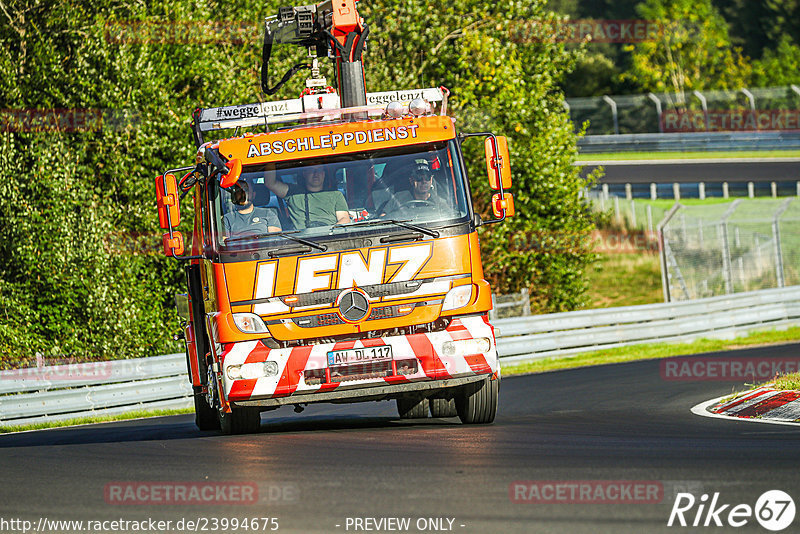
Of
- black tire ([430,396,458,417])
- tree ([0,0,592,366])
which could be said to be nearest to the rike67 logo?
black tire ([430,396,458,417])

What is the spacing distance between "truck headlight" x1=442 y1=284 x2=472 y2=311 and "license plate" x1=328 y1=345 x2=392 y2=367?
2.06 feet

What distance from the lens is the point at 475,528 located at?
582 centimetres

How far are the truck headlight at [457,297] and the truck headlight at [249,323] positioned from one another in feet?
5.10

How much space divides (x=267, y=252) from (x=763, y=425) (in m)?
4.38

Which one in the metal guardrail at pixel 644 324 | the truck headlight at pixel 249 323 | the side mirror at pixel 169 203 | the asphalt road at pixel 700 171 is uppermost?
the side mirror at pixel 169 203

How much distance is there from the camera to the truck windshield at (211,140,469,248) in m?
10.1

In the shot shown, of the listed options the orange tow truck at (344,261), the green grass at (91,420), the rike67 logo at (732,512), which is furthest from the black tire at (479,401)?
the green grass at (91,420)

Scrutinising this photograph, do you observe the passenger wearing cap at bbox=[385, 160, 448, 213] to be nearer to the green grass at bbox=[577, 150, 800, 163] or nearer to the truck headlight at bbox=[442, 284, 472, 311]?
the truck headlight at bbox=[442, 284, 472, 311]

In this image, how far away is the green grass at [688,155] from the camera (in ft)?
159

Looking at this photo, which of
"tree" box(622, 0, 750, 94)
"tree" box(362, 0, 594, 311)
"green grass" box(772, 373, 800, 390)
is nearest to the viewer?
"green grass" box(772, 373, 800, 390)

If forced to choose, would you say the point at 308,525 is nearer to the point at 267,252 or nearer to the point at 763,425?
the point at 267,252

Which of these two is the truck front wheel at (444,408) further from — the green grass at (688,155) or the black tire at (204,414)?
the green grass at (688,155)

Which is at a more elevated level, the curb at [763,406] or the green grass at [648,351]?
the curb at [763,406]

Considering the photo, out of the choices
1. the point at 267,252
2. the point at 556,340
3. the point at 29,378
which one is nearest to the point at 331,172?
the point at 267,252
